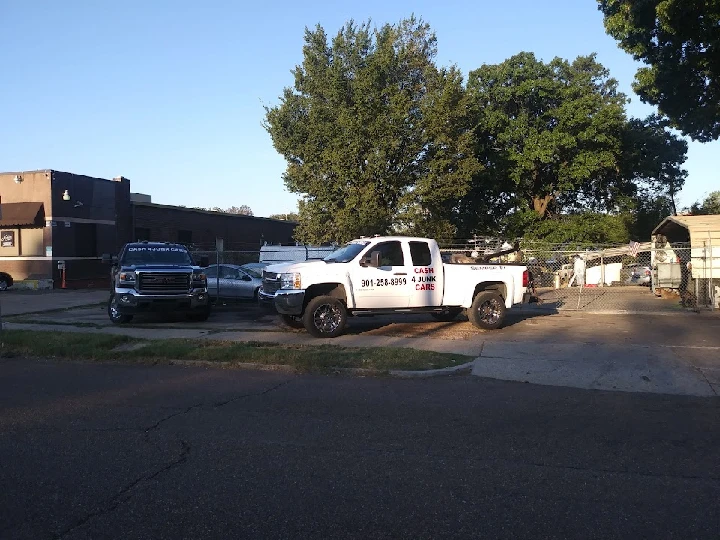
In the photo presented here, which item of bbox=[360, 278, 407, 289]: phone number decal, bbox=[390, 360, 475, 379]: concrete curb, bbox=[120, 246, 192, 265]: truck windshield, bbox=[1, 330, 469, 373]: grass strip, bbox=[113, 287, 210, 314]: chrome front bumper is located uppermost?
bbox=[120, 246, 192, 265]: truck windshield

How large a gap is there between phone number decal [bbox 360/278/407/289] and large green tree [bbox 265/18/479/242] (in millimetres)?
13656

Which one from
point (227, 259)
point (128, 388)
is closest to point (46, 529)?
point (128, 388)

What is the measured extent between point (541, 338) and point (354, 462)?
887cm

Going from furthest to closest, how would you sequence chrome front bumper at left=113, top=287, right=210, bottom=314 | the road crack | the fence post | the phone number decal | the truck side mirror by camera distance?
the fence post
chrome front bumper at left=113, top=287, right=210, bottom=314
the phone number decal
the truck side mirror
the road crack

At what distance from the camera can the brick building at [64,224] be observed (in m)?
35.7

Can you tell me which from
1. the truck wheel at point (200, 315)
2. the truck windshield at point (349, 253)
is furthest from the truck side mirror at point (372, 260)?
the truck wheel at point (200, 315)

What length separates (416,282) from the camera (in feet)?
48.6

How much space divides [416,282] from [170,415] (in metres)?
8.12

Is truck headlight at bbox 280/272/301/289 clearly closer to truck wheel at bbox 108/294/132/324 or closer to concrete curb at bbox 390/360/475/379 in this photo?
concrete curb at bbox 390/360/475/379

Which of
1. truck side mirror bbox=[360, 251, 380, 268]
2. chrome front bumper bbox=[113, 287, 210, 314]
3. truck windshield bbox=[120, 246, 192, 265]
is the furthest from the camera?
truck windshield bbox=[120, 246, 192, 265]

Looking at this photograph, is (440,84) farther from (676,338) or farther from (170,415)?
(170,415)

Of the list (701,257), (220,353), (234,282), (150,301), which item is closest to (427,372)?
(220,353)

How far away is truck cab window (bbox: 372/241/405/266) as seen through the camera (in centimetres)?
1467

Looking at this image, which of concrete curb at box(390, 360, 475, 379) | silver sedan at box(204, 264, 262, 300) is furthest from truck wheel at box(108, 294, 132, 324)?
concrete curb at box(390, 360, 475, 379)
